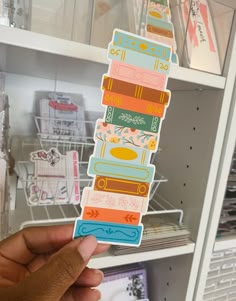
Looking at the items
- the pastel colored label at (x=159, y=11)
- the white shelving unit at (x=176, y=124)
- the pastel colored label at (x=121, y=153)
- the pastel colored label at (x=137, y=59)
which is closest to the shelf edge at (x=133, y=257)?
the white shelving unit at (x=176, y=124)

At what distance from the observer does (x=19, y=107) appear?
778mm

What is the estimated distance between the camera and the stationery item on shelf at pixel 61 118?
27.4 inches

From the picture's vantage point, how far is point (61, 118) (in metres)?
0.72

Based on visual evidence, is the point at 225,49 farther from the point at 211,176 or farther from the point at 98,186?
the point at 98,186

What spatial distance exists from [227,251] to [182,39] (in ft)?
1.71

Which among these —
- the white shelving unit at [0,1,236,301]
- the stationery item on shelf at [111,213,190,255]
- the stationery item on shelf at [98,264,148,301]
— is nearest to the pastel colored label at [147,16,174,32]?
the white shelving unit at [0,1,236,301]

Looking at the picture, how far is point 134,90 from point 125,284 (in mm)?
560

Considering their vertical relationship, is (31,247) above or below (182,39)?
below

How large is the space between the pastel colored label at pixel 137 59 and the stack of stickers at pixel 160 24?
168 mm

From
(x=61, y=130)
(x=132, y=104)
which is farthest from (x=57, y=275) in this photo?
(x=61, y=130)

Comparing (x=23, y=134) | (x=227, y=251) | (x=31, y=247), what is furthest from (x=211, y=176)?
(x=23, y=134)

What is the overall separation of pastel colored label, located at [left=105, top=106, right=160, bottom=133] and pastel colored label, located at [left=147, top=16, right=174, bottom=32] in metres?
0.26

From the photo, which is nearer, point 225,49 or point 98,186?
point 98,186

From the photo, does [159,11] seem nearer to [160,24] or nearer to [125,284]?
[160,24]
